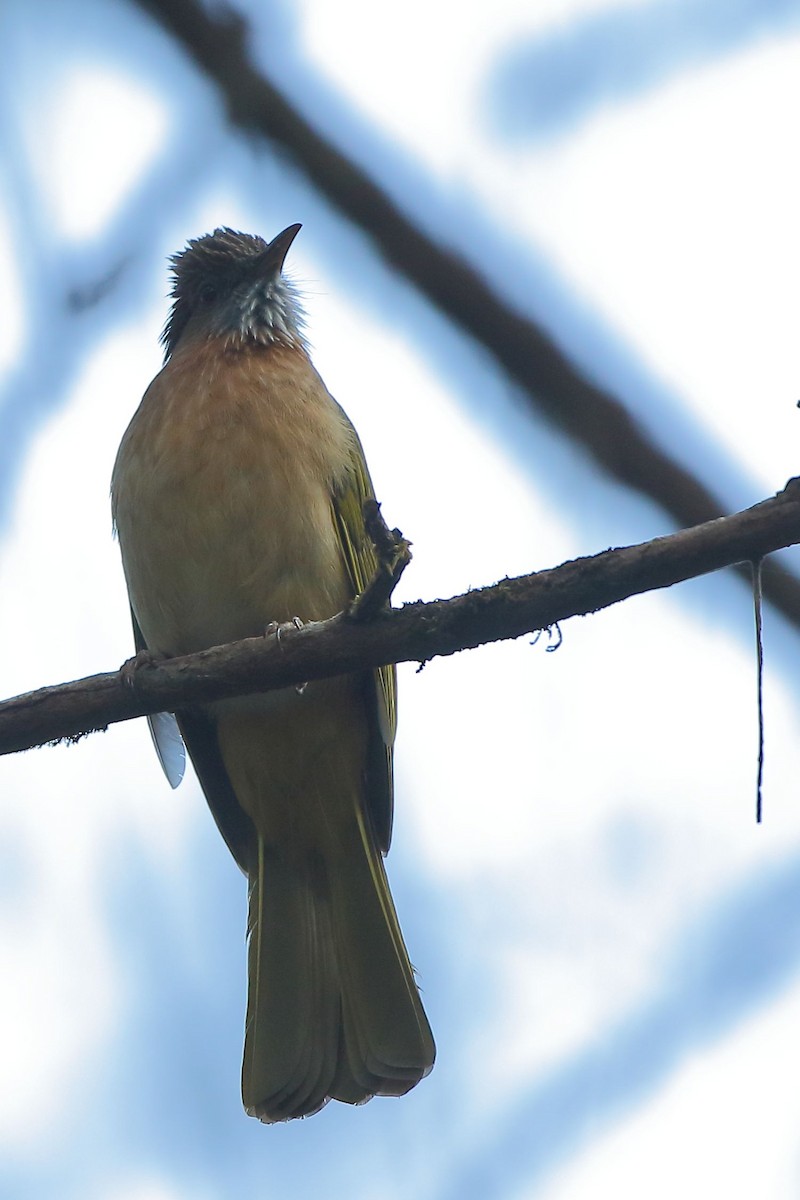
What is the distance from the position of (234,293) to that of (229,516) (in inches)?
68.6

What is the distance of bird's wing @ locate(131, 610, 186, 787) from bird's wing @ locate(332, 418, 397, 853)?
0.81 meters

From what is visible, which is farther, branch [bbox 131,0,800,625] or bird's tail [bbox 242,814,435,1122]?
bird's tail [bbox 242,814,435,1122]

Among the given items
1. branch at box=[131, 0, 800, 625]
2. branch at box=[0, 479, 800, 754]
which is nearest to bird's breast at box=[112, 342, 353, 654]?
branch at box=[0, 479, 800, 754]

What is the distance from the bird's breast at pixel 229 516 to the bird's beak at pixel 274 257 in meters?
1.19

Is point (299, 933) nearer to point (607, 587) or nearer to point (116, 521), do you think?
point (116, 521)

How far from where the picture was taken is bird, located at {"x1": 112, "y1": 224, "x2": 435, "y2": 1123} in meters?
4.79

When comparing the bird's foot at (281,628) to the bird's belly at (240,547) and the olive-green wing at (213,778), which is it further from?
the olive-green wing at (213,778)

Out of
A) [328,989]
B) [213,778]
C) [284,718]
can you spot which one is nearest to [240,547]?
[284,718]

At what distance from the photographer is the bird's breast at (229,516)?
15.7 ft

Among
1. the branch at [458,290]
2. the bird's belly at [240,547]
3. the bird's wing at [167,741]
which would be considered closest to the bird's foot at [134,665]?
the bird's belly at [240,547]

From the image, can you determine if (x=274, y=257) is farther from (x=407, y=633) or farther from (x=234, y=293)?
(x=407, y=633)

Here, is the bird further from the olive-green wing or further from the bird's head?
the bird's head

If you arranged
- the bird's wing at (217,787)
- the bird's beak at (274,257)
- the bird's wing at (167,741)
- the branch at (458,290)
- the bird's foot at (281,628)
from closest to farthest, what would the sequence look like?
the branch at (458,290), the bird's foot at (281,628), the bird's wing at (217,787), the bird's wing at (167,741), the bird's beak at (274,257)

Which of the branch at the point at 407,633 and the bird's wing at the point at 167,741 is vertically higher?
the bird's wing at the point at 167,741
